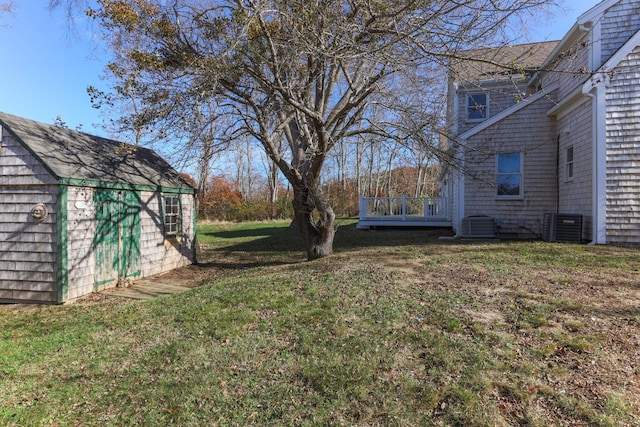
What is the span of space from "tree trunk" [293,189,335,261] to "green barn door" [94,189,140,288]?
388 centimetres

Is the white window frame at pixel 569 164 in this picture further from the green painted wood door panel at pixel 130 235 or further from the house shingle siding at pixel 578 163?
the green painted wood door panel at pixel 130 235

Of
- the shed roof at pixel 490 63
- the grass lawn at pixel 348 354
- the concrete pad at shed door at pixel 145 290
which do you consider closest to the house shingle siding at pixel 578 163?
the shed roof at pixel 490 63

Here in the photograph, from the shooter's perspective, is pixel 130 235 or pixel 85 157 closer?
pixel 85 157

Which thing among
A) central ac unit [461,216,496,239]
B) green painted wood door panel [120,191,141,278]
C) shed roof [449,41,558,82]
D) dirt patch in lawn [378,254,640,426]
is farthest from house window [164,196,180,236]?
central ac unit [461,216,496,239]

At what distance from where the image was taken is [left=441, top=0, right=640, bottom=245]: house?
320 inches

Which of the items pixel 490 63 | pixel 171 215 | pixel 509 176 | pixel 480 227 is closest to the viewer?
pixel 490 63

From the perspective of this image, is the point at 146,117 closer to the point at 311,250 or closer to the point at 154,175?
the point at 154,175

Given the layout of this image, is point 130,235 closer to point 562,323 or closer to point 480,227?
point 562,323

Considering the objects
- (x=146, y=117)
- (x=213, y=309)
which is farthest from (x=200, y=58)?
(x=213, y=309)

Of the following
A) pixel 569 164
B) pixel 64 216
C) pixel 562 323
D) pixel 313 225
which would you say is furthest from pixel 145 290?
pixel 569 164

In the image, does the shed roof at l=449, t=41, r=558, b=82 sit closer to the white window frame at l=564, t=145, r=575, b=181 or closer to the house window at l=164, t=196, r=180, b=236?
the white window frame at l=564, t=145, r=575, b=181

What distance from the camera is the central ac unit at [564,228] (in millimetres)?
8953

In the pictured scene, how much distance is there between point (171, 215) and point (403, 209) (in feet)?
32.9

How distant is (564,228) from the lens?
30.2 ft
